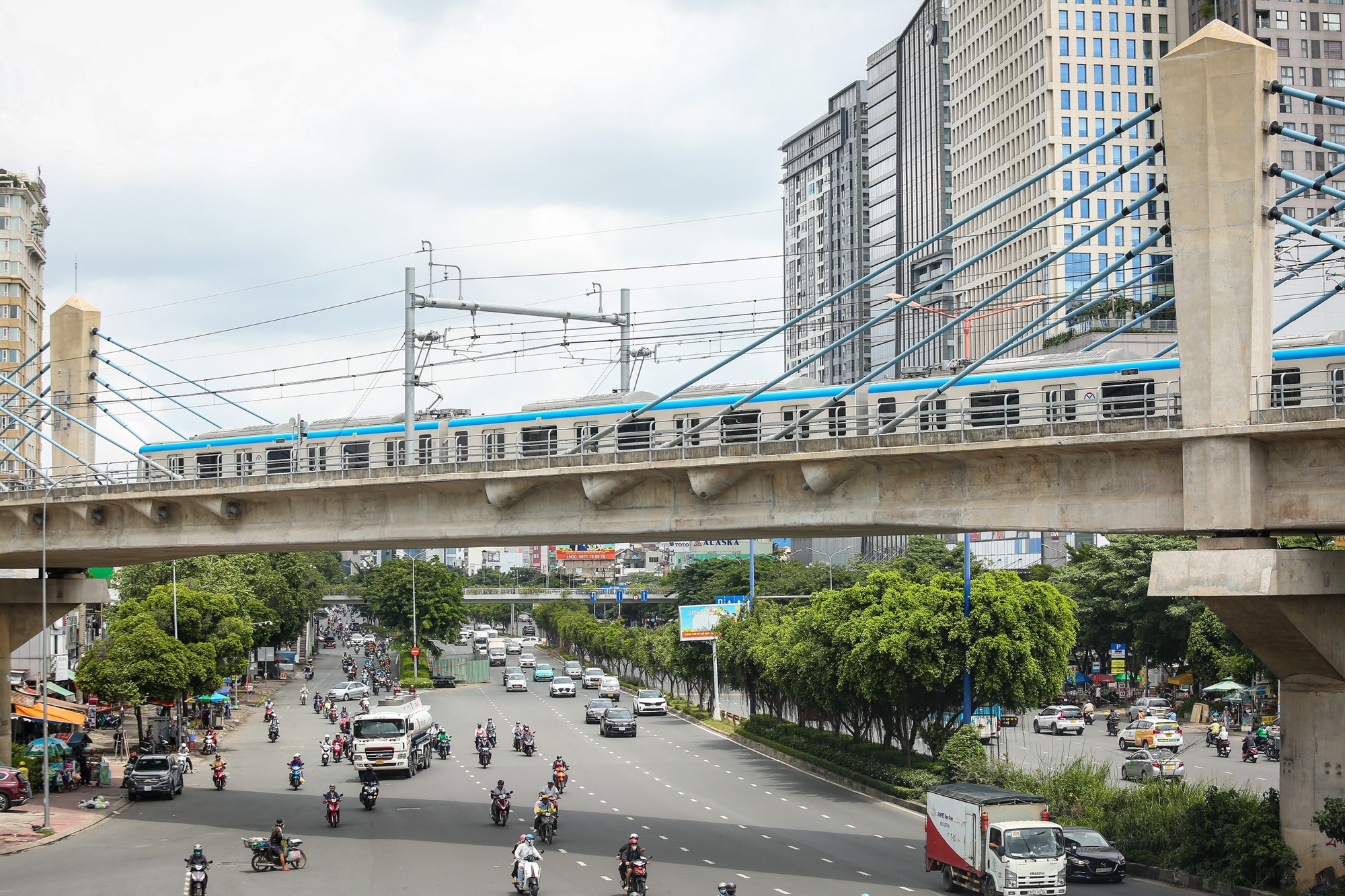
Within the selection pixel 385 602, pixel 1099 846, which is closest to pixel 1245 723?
pixel 1099 846

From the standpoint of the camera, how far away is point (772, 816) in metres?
37.6

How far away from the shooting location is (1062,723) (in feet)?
203

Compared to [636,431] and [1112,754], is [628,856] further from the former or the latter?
[1112,754]

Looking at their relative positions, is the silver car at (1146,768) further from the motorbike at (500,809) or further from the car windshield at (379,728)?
the car windshield at (379,728)

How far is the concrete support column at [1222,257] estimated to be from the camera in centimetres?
2491

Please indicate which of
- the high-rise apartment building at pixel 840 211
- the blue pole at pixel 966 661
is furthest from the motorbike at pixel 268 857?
the high-rise apartment building at pixel 840 211

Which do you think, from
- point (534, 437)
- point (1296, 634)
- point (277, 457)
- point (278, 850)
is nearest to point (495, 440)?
point (534, 437)

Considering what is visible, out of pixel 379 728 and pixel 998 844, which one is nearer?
pixel 998 844

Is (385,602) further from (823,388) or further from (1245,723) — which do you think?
(823,388)

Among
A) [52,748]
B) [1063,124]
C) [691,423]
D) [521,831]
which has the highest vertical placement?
[1063,124]

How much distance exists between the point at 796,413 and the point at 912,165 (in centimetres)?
12074

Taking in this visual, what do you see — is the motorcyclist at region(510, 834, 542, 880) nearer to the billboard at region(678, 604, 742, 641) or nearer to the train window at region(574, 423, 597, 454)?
the train window at region(574, 423, 597, 454)

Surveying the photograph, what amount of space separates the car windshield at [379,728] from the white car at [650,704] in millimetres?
31957

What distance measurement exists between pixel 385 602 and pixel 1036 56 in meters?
74.6
